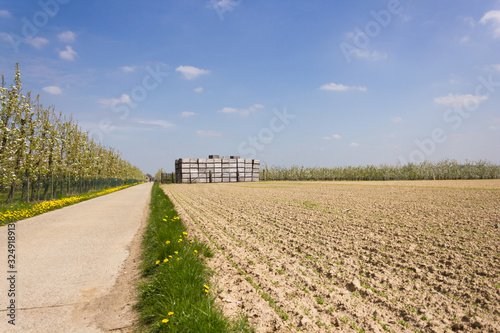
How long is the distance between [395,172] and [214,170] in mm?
37513

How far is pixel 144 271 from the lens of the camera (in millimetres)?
4562

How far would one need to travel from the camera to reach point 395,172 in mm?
56438

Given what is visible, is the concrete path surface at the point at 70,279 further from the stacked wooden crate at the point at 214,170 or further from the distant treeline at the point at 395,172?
the distant treeline at the point at 395,172

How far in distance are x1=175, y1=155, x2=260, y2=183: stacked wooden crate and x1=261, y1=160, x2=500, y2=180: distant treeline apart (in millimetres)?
14423

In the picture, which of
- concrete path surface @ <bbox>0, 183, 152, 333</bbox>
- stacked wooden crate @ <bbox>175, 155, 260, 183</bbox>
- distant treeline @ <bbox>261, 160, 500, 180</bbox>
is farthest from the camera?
distant treeline @ <bbox>261, 160, 500, 180</bbox>

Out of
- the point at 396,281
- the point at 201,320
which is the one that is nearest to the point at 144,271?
the point at 201,320

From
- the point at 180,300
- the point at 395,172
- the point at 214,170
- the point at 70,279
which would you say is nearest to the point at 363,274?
the point at 180,300

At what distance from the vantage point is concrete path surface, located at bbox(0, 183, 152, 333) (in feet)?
10.1

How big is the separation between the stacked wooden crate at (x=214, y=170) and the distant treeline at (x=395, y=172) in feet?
47.3

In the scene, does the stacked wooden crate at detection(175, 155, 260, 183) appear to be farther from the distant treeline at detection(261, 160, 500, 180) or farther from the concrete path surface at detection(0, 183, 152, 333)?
the concrete path surface at detection(0, 183, 152, 333)

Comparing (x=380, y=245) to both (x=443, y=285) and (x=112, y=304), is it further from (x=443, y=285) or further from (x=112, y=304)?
(x=112, y=304)

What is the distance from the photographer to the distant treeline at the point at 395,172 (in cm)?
5245

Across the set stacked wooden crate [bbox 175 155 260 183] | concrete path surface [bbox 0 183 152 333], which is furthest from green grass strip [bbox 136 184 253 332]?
stacked wooden crate [bbox 175 155 260 183]

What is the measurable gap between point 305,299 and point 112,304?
2434 millimetres
